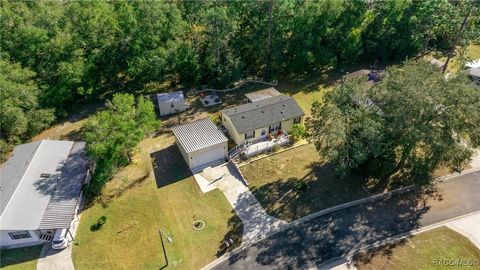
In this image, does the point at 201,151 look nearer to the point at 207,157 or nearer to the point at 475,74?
the point at 207,157

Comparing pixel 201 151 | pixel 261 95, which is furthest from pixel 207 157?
pixel 261 95

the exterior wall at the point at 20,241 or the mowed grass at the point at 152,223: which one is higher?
the exterior wall at the point at 20,241

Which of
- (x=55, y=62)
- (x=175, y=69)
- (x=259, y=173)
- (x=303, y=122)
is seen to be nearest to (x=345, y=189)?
(x=259, y=173)

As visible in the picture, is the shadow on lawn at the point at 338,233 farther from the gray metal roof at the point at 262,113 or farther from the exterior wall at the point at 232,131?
the gray metal roof at the point at 262,113

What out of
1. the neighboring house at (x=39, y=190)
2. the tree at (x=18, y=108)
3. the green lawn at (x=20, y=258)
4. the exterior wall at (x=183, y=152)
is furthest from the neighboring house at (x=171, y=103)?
the green lawn at (x=20, y=258)

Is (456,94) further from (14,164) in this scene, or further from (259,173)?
(14,164)

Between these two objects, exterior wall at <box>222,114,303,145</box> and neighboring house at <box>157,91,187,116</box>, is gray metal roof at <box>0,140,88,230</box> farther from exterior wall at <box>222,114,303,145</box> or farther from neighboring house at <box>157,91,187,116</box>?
exterior wall at <box>222,114,303,145</box>

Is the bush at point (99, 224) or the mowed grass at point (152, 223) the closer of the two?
the mowed grass at point (152, 223)

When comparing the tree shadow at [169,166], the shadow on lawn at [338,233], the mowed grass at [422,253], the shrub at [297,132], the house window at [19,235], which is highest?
the shrub at [297,132]
